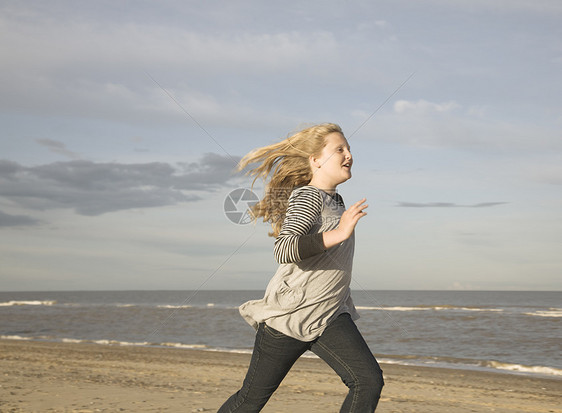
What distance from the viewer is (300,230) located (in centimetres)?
277

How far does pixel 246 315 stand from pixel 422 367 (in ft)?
31.5

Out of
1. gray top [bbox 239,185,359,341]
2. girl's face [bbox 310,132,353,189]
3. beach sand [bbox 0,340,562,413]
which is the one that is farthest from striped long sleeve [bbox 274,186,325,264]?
beach sand [bbox 0,340,562,413]

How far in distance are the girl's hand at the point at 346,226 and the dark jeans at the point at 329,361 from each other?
53cm

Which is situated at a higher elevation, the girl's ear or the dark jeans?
the girl's ear

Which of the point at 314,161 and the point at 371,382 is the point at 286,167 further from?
the point at 371,382

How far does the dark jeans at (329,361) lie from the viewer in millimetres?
2820

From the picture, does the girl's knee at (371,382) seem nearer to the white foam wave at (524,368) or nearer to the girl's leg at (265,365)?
the girl's leg at (265,365)

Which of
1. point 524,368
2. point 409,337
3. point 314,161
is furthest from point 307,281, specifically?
point 409,337

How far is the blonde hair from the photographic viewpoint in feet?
10.5

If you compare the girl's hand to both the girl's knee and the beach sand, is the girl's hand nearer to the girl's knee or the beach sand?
the girl's knee

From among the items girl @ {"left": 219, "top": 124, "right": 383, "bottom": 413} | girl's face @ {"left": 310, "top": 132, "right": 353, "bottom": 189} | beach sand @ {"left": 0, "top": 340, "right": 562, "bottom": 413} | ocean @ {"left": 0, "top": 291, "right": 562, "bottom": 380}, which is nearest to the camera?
girl @ {"left": 219, "top": 124, "right": 383, "bottom": 413}

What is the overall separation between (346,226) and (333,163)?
558 mm

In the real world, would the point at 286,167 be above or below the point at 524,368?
above

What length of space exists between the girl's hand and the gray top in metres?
0.11
